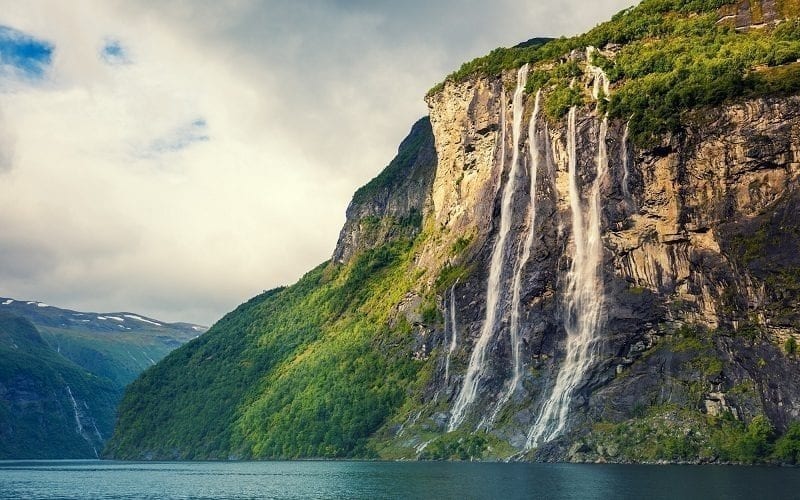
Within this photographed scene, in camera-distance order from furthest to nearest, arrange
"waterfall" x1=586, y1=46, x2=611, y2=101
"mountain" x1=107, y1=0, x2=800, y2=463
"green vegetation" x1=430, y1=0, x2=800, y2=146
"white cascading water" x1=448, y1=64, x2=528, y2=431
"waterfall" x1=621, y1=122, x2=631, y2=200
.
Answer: "waterfall" x1=586, y1=46, x2=611, y2=101
"white cascading water" x1=448, y1=64, x2=528, y2=431
"waterfall" x1=621, y1=122, x2=631, y2=200
"green vegetation" x1=430, y1=0, x2=800, y2=146
"mountain" x1=107, y1=0, x2=800, y2=463

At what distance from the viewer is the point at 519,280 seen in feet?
429

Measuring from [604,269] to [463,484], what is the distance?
5203cm

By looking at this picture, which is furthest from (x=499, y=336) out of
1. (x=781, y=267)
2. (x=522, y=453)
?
(x=781, y=267)

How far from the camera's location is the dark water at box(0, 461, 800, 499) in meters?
67.1

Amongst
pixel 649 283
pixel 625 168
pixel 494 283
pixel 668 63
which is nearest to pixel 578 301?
pixel 649 283

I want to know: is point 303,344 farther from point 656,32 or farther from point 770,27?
point 770,27

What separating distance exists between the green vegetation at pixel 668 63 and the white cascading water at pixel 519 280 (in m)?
5.03

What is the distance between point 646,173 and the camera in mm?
120625

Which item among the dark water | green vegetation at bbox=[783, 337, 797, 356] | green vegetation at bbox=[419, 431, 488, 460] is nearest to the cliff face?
green vegetation at bbox=[783, 337, 797, 356]

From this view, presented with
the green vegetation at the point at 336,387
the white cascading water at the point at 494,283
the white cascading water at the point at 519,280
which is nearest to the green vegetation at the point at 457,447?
the white cascading water at the point at 494,283

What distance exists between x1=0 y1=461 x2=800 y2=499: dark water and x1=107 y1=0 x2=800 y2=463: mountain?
11769 millimetres

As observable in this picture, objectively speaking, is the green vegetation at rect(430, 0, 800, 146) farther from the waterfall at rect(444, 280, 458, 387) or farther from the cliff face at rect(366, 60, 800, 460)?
the waterfall at rect(444, 280, 458, 387)

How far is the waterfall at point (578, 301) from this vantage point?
11319 centimetres

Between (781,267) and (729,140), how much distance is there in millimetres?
18660
